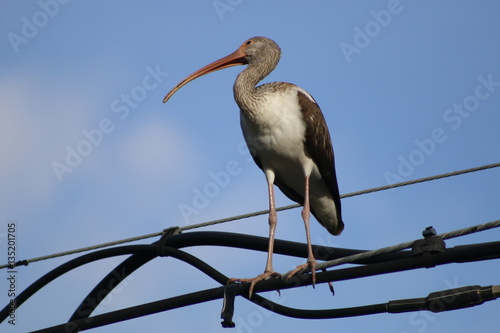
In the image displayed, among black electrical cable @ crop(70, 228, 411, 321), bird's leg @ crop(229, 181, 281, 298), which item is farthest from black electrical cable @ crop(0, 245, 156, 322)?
bird's leg @ crop(229, 181, 281, 298)

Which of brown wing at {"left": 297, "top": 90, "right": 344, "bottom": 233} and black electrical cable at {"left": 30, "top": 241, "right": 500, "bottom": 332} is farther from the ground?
brown wing at {"left": 297, "top": 90, "right": 344, "bottom": 233}

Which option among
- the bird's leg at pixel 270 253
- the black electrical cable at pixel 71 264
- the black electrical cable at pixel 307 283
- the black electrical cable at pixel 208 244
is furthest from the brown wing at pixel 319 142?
the black electrical cable at pixel 71 264

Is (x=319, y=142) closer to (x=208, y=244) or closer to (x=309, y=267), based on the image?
(x=309, y=267)

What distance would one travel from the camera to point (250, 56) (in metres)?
8.52

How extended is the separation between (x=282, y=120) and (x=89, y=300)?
2.76m

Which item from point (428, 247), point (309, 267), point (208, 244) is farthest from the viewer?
point (309, 267)

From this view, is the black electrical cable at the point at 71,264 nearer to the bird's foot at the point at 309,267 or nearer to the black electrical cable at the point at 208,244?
the black electrical cable at the point at 208,244

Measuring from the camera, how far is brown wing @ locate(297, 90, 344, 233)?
774 centimetres

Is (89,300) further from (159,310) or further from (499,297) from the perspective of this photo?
(499,297)

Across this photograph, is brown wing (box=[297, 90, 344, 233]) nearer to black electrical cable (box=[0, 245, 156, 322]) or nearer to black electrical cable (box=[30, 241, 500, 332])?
black electrical cable (box=[30, 241, 500, 332])

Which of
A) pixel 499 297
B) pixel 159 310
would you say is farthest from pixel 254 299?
pixel 499 297

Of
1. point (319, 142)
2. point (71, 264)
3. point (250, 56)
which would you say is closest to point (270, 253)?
point (71, 264)

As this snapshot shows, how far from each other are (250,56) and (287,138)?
134 cm

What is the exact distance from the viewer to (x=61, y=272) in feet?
19.9
